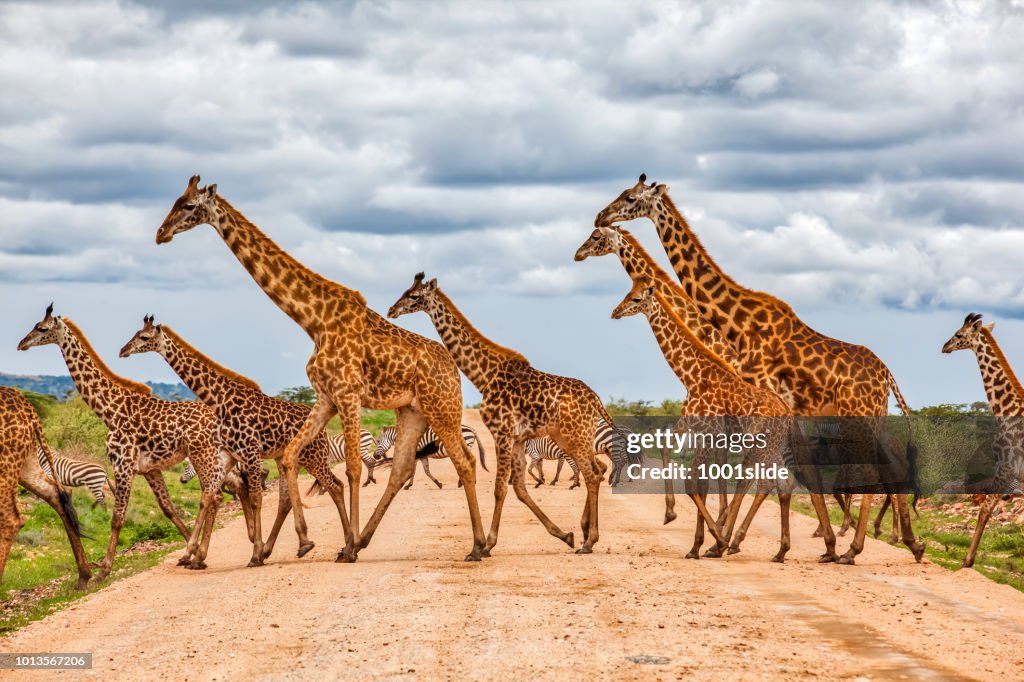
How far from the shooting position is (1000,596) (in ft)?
39.3

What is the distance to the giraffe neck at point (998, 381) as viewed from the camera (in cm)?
1515

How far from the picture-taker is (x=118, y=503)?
1448 centimetres

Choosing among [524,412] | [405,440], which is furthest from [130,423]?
[524,412]

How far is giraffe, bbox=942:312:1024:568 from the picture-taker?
46.8 feet

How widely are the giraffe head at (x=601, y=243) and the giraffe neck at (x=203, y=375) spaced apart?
4.57 m

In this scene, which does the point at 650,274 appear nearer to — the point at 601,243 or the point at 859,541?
the point at 601,243

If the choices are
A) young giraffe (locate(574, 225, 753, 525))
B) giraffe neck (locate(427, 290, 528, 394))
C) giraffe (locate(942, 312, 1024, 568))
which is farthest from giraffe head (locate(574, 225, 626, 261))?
giraffe (locate(942, 312, 1024, 568))

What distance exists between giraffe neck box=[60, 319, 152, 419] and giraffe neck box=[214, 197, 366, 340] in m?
2.55

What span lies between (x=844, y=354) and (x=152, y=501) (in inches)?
553

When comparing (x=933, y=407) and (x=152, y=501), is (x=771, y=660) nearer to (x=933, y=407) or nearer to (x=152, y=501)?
(x=152, y=501)

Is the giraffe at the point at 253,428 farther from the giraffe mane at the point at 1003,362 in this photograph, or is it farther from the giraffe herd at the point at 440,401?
the giraffe mane at the point at 1003,362

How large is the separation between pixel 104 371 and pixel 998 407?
11312 mm

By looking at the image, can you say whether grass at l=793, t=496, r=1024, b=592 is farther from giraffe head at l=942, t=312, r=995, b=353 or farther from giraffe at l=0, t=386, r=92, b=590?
giraffe at l=0, t=386, r=92, b=590

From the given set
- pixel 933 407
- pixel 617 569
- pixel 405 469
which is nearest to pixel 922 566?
pixel 617 569
